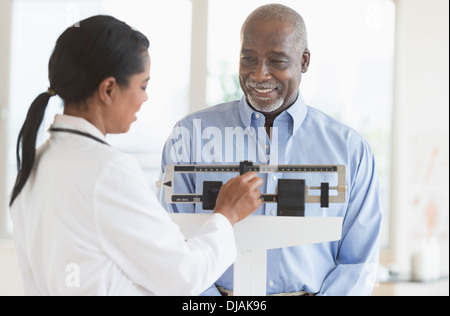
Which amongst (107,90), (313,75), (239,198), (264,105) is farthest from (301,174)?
(313,75)

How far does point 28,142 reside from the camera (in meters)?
0.94

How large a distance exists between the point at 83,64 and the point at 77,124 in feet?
0.35

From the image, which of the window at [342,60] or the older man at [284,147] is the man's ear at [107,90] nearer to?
the older man at [284,147]

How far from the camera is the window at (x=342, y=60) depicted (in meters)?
2.99

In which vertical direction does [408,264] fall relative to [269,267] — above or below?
below

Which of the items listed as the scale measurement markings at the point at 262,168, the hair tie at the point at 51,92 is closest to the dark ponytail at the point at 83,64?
the hair tie at the point at 51,92

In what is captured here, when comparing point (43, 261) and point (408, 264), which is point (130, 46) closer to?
point (43, 261)

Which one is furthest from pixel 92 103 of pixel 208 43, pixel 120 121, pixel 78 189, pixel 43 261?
pixel 208 43

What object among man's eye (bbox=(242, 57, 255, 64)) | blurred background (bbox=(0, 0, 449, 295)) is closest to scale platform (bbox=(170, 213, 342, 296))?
man's eye (bbox=(242, 57, 255, 64))

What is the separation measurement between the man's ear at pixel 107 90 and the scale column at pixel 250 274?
42 cm

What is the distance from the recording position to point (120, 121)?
3.31 feet

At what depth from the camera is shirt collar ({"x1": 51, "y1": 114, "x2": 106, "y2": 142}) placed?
3.14ft
